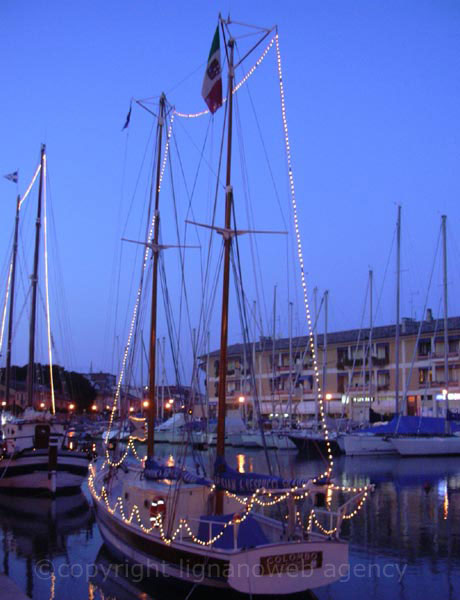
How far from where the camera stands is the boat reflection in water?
17953 mm

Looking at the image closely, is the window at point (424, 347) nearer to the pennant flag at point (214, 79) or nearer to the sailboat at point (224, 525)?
the sailboat at point (224, 525)

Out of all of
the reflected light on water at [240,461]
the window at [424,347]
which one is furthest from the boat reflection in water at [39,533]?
the window at [424,347]

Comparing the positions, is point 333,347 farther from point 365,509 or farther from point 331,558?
point 331,558

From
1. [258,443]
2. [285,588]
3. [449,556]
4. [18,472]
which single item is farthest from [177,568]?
[258,443]

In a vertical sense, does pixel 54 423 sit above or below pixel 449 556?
above

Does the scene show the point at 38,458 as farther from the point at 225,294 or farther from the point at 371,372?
the point at 371,372

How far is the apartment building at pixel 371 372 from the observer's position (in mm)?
70688

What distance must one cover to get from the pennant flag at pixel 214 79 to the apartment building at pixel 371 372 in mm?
48313

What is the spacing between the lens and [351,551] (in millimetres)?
20078

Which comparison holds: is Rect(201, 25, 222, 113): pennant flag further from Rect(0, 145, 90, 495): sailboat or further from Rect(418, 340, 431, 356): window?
Rect(418, 340, 431, 356): window

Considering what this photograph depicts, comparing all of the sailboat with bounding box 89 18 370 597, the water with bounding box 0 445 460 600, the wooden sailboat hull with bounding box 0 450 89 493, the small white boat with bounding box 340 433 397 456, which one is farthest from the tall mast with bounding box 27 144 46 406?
the small white boat with bounding box 340 433 397 456

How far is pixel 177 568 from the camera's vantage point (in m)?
14.5

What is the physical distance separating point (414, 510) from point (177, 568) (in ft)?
53.5

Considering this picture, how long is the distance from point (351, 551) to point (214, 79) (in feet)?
46.8
